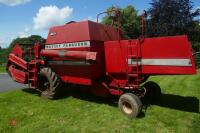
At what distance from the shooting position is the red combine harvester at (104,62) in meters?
7.11

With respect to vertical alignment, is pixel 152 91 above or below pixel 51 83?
below

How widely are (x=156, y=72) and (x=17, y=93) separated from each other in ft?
19.1

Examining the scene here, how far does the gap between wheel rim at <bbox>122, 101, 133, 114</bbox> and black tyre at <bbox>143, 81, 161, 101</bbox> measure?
5.37 ft

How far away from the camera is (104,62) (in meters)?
8.57

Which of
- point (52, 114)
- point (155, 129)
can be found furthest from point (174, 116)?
point (52, 114)

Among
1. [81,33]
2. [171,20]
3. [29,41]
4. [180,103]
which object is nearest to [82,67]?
[81,33]

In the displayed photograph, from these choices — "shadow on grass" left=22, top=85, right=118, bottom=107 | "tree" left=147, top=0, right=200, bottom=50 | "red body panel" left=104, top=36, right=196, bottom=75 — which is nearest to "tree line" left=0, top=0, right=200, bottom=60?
"tree" left=147, top=0, right=200, bottom=50

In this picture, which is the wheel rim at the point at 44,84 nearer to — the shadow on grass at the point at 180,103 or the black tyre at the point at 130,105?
the black tyre at the point at 130,105

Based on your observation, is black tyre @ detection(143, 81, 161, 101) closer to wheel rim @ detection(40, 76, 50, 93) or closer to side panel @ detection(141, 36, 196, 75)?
side panel @ detection(141, 36, 196, 75)

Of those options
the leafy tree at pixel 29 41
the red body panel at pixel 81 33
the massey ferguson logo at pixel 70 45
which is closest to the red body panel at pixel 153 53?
the red body panel at pixel 81 33

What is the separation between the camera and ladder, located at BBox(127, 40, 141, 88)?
7.58m

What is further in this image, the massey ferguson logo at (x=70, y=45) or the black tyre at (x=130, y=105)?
the massey ferguson logo at (x=70, y=45)

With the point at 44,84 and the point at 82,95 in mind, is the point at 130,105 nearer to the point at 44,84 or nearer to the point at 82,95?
the point at 82,95

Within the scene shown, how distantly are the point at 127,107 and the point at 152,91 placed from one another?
175 centimetres
